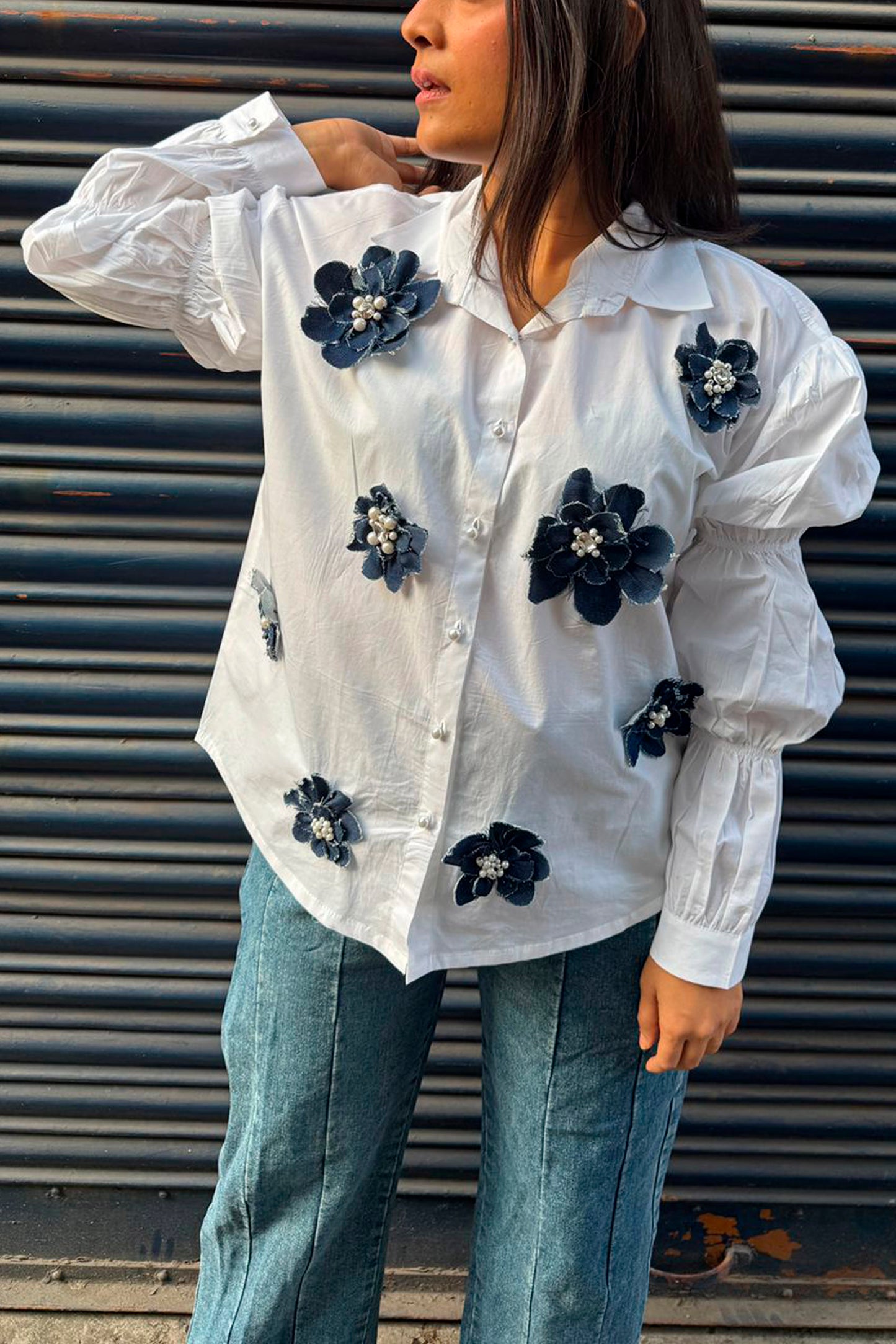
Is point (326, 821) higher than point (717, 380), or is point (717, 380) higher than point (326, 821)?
point (717, 380)

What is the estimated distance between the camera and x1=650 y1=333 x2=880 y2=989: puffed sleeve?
1.42 metres

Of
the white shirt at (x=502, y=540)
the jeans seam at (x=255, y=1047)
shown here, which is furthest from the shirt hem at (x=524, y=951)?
the jeans seam at (x=255, y=1047)

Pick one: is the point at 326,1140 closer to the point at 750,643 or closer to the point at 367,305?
the point at 750,643

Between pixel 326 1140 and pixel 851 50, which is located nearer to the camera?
pixel 326 1140

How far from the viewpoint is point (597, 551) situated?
4.48ft

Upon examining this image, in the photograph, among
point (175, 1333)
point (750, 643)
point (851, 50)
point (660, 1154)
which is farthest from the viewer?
point (175, 1333)

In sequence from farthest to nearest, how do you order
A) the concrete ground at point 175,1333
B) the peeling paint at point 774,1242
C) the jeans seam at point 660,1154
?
the peeling paint at point 774,1242 < the concrete ground at point 175,1333 < the jeans seam at point 660,1154

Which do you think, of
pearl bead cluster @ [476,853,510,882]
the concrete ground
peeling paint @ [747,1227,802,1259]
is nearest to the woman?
pearl bead cluster @ [476,853,510,882]

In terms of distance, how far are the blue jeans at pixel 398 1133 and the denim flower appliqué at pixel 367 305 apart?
0.74 metres

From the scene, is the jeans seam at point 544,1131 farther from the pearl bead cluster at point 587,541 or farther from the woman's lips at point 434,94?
the woman's lips at point 434,94

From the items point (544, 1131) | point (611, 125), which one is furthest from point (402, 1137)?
point (611, 125)

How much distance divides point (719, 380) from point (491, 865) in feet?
2.14

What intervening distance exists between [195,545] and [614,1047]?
1174 mm

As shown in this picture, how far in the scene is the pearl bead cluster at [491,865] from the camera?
1.48 metres
